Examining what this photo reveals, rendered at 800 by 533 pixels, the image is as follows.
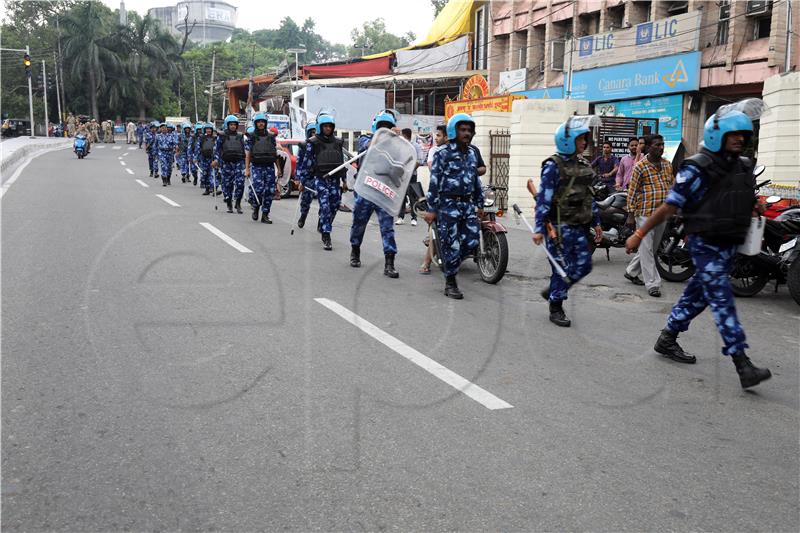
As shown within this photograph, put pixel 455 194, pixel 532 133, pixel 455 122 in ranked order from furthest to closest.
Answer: pixel 532 133
pixel 455 194
pixel 455 122

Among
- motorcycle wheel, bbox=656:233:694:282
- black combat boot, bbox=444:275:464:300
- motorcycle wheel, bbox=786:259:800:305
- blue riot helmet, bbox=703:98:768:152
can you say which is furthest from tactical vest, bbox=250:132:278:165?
blue riot helmet, bbox=703:98:768:152

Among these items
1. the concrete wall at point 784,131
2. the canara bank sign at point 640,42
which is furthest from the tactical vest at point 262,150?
the canara bank sign at point 640,42

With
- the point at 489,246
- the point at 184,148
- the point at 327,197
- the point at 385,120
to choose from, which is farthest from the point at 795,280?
the point at 184,148

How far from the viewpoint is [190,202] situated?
16422 millimetres

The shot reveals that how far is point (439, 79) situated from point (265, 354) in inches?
1205

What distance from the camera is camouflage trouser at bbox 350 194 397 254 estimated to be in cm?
878

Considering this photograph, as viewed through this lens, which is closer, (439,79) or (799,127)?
(799,127)

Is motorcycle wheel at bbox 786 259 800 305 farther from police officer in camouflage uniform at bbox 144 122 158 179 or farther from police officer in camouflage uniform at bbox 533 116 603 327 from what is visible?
police officer in camouflage uniform at bbox 144 122 158 179

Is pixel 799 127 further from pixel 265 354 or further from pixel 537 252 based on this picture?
pixel 265 354

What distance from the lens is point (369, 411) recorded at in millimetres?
4301

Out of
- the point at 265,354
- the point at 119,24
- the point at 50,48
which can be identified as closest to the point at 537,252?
the point at 265,354

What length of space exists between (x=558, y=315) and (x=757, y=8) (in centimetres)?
1543

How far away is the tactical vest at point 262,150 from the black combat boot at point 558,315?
8219mm

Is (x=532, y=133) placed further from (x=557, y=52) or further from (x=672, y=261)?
(x=557, y=52)
